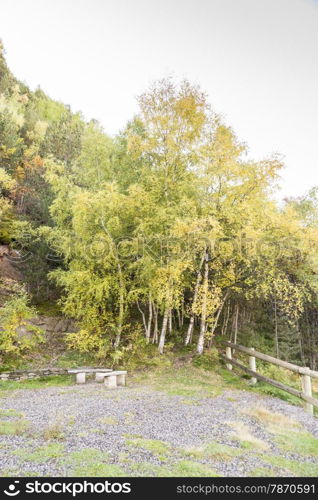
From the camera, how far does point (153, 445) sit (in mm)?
5723

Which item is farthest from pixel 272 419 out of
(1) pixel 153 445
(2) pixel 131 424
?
(1) pixel 153 445

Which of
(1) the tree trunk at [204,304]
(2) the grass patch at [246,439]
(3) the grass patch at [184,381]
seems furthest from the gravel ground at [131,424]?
(1) the tree trunk at [204,304]

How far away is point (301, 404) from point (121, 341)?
8.84 m

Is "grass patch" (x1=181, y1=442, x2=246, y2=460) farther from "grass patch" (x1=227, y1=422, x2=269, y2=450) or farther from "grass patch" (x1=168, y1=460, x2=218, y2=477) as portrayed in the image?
"grass patch" (x1=168, y1=460, x2=218, y2=477)

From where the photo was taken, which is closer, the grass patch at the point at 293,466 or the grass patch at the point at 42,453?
the grass patch at the point at 42,453

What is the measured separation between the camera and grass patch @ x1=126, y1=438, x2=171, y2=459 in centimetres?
540

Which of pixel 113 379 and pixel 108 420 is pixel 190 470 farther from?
pixel 113 379

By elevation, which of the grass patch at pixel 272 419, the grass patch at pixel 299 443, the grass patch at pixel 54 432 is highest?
the grass patch at pixel 54 432

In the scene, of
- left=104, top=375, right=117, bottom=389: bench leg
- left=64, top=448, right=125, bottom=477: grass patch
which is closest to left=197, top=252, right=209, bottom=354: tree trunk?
left=104, top=375, right=117, bottom=389: bench leg

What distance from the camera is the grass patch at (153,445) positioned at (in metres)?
5.40

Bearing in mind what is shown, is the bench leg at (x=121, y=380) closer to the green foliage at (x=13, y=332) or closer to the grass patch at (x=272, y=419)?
the green foliage at (x=13, y=332)

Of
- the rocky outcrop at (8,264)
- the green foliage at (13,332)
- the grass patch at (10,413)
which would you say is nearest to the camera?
the grass patch at (10,413)

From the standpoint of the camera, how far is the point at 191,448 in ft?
18.8

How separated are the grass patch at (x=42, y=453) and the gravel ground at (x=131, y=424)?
0.16ft
